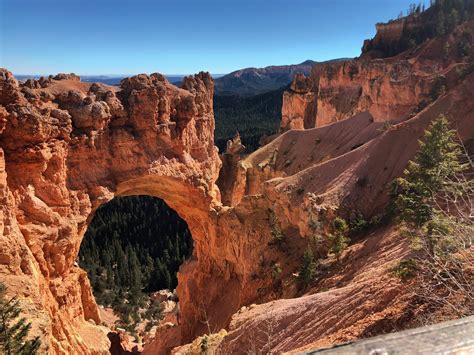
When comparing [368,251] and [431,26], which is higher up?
[431,26]

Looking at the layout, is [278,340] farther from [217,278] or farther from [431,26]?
[431,26]

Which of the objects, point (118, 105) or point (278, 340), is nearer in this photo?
point (278, 340)

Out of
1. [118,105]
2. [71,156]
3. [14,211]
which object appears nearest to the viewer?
[14,211]

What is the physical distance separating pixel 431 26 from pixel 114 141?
6667cm

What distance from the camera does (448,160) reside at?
54.4 feet

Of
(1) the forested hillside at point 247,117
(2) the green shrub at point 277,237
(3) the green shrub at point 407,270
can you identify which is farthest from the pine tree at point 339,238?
(1) the forested hillside at point 247,117

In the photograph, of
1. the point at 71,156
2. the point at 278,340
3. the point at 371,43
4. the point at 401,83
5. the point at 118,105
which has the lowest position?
the point at 278,340

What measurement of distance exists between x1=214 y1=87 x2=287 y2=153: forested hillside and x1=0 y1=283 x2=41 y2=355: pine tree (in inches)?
3214

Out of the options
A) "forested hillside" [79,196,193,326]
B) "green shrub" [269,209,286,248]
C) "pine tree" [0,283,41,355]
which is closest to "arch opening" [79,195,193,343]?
"forested hillside" [79,196,193,326]

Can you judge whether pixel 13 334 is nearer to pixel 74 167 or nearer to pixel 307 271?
pixel 74 167

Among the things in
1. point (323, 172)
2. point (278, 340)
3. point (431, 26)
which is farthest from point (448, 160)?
point (431, 26)

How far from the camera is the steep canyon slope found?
49.1 ft

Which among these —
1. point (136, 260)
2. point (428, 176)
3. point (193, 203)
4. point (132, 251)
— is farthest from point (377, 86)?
point (132, 251)

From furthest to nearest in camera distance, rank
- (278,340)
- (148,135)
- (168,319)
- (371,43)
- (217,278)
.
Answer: (371,43), (168,319), (217,278), (148,135), (278,340)
